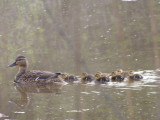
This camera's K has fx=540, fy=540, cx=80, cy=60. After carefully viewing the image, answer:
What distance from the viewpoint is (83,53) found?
10000mm

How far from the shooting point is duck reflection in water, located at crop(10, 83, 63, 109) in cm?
725

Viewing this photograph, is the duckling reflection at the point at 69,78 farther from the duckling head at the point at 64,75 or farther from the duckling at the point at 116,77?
the duckling at the point at 116,77

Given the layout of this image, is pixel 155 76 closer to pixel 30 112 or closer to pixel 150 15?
pixel 30 112

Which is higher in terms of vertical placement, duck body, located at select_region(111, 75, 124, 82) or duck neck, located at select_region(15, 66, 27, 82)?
duck neck, located at select_region(15, 66, 27, 82)

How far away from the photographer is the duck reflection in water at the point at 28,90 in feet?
23.8

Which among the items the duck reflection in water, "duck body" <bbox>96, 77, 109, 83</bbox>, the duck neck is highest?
the duck neck

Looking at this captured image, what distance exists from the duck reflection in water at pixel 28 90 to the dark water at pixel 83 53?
0.5 inches

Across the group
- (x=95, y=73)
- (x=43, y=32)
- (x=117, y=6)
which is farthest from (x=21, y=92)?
(x=117, y=6)

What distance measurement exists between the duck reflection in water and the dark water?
0.04 feet

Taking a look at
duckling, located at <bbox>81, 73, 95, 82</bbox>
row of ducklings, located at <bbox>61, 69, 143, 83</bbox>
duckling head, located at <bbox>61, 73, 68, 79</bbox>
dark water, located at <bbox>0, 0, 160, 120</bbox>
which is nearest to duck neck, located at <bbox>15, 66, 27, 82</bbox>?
dark water, located at <bbox>0, 0, 160, 120</bbox>

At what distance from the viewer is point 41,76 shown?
8586 millimetres

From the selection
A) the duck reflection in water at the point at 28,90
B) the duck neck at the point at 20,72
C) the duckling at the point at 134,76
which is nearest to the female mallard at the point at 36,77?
the duck neck at the point at 20,72

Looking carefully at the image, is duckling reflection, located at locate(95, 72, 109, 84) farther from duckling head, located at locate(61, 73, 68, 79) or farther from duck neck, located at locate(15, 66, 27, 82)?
duck neck, located at locate(15, 66, 27, 82)

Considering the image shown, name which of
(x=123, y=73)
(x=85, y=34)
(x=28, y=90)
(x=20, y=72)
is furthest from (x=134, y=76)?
(x=85, y=34)
